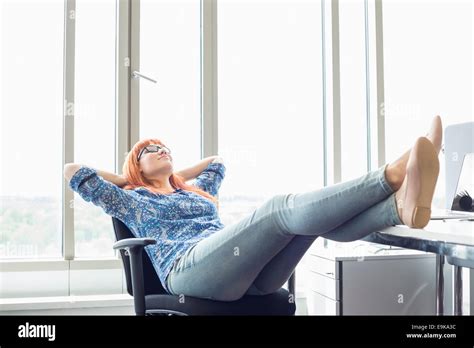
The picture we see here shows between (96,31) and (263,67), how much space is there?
3.11 ft

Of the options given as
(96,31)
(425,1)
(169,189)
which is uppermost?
(425,1)

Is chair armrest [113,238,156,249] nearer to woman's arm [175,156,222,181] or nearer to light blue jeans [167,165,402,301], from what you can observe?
light blue jeans [167,165,402,301]

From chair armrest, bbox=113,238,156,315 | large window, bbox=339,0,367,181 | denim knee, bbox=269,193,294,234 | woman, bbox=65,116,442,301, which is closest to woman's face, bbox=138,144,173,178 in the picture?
woman, bbox=65,116,442,301

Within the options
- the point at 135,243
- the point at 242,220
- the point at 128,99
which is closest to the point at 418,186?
the point at 242,220

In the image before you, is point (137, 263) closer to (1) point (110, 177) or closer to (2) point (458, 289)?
(1) point (110, 177)

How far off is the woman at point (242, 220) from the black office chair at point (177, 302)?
1.1 inches

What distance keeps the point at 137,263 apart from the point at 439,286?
120 centimetres

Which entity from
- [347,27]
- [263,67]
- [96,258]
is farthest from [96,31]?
[347,27]

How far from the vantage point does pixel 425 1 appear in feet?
10.8

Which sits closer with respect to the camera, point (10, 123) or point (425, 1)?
point (10, 123)

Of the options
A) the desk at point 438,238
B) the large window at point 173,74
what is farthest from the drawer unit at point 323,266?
the large window at point 173,74

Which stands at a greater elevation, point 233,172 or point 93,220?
point 233,172

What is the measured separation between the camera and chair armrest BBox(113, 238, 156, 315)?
141 cm

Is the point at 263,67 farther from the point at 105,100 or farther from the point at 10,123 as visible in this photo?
the point at 10,123
